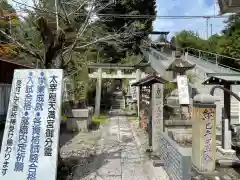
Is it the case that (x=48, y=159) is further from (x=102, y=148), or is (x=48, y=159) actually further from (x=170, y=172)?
(x=102, y=148)

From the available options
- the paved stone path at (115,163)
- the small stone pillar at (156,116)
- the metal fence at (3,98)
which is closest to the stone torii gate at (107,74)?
the paved stone path at (115,163)

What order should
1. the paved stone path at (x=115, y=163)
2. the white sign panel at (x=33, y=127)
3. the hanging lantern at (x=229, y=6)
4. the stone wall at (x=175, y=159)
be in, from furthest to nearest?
the paved stone path at (x=115, y=163) < the white sign panel at (x=33, y=127) < the stone wall at (x=175, y=159) < the hanging lantern at (x=229, y=6)

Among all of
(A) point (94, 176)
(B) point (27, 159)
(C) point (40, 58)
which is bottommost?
(A) point (94, 176)

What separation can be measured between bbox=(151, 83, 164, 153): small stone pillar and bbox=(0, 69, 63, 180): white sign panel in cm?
352

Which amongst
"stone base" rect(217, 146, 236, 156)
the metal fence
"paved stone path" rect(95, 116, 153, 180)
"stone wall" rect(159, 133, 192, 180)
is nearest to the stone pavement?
"paved stone path" rect(95, 116, 153, 180)

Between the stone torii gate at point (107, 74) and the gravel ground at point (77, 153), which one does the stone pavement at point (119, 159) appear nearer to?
the gravel ground at point (77, 153)

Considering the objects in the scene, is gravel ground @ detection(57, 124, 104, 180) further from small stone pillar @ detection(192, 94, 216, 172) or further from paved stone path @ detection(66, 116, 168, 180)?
small stone pillar @ detection(192, 94, 216, 172)

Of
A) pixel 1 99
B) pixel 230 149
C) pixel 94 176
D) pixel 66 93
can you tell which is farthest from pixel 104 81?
pixel 94 176

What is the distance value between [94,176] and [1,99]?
507 cm

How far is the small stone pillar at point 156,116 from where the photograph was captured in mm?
8312

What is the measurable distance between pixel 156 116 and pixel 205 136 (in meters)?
1.88

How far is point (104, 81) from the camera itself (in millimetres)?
23375

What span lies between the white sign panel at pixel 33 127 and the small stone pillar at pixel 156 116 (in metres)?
3.52

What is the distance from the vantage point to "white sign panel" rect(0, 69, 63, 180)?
17.5 ft
